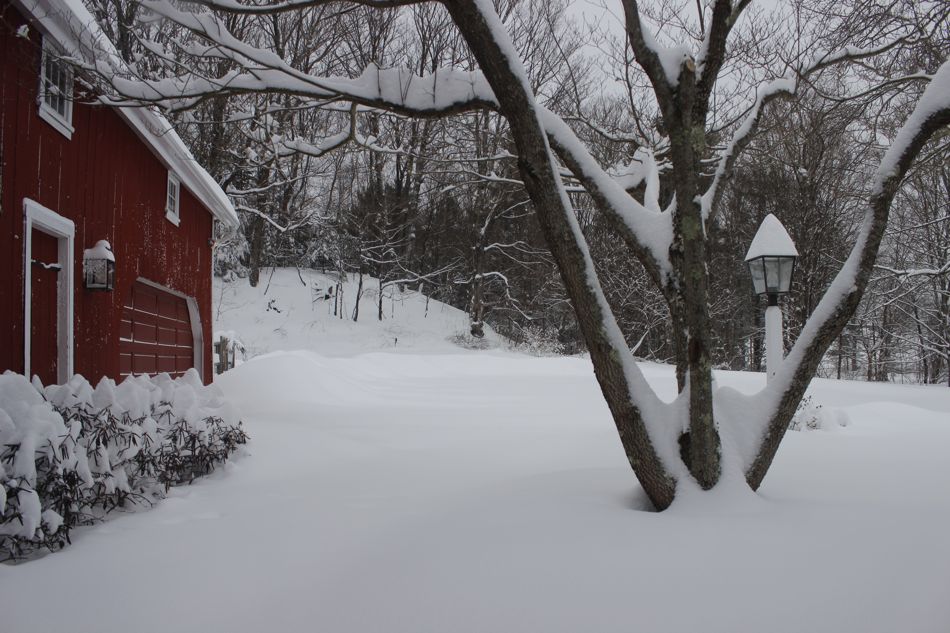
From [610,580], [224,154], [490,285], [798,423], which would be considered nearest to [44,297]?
[610,580]

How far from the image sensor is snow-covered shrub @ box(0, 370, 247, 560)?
99.3 inches

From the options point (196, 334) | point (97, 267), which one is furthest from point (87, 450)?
point (196, 334)

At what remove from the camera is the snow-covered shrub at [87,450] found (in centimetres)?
252

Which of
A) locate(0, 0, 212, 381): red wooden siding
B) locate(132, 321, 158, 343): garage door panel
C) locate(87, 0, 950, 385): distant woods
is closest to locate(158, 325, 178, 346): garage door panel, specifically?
locate(132, 321, 158, 343): garage door panel

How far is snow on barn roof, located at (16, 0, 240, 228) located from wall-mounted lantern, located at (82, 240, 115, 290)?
3.80ft

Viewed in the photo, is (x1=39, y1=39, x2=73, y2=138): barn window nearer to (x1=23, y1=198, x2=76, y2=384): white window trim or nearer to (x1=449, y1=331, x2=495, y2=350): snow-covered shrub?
(x1=23, y1=198, x2=76, y2=384): white window trim

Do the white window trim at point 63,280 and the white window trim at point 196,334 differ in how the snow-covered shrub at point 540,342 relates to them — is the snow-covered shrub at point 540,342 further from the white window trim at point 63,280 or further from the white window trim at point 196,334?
the white window trim at point 63,280

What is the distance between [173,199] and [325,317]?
1093 cm

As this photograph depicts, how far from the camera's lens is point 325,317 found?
714 inches


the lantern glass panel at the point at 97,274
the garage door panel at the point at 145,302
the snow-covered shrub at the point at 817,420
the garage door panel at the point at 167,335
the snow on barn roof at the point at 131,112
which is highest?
the snow on barn roof at the point at 131,112

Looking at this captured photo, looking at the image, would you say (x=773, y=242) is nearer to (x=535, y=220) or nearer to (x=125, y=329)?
(x=125, y=329)

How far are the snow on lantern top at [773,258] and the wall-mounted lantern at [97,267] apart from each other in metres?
6.31

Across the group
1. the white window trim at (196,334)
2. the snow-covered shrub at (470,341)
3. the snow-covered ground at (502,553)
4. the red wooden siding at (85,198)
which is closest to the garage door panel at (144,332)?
the red wooden siding at (85,198)

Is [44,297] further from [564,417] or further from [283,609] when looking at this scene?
[564,417]
